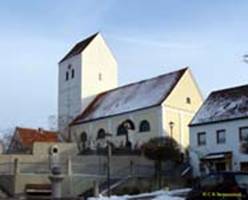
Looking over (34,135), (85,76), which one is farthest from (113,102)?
(34,135)

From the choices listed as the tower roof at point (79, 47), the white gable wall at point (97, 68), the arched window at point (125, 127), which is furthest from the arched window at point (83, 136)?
the tower roof at point (79, 47)

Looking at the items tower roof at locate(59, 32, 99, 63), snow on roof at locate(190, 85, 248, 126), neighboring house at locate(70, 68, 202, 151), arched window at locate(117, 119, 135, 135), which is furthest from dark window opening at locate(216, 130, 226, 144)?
→ tower roof at locate(59, 32, 99, 63)

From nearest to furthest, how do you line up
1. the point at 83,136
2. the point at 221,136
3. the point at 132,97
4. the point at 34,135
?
1. the point at 221,136
2. the point at 132,97
3. the point at 83,136
4. the point at 34,135

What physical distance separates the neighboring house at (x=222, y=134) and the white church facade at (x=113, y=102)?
665cm

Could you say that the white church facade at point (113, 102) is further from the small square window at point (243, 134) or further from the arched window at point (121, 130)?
the small square window at point (243, 134)

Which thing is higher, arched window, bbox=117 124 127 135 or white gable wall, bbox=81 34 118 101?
white gable wall, bbox=81 34 118 101

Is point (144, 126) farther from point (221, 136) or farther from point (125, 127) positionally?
point (221, 136)

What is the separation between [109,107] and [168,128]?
37.2 ft

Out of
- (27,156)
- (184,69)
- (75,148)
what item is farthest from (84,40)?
(27,156)

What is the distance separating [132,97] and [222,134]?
1916 cm

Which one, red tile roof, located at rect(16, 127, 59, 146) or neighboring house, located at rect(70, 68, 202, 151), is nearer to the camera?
neighboring house, located at rect(70, 68, 202, 151)

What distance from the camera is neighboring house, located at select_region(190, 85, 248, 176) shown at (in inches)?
1858

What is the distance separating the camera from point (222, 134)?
48.8 m

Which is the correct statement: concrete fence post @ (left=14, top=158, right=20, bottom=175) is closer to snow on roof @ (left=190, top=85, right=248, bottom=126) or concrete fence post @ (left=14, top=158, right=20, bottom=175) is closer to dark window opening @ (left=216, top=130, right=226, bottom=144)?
snow on roof @ (left=190, top=85, right=248, bottom=126)
